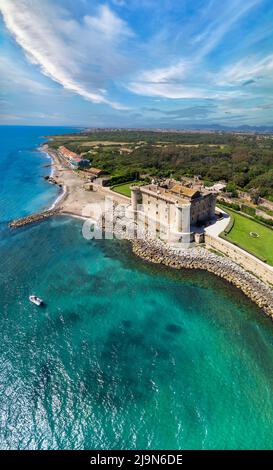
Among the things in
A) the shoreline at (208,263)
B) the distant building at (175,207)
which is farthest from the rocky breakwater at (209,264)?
the distant building at (175,207)

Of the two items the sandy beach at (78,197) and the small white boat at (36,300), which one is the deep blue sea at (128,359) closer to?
the small white boat at (36,300)

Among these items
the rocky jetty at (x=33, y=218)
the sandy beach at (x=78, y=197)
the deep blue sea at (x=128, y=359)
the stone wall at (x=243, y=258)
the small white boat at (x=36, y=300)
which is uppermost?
the sandy beach at (x=78, y=197)

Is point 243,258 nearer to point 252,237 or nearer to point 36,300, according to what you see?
point 252,237

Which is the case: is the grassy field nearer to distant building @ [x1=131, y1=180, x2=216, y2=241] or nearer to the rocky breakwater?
the rocky breakwater

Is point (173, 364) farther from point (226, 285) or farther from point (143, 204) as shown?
point (143, 204)

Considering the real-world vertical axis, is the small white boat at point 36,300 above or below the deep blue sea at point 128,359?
above

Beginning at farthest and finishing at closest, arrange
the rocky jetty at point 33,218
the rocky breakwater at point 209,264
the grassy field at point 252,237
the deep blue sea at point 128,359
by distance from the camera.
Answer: the rocky jetty at point 33,218
the grassy field at point 252,237
the rocky breakwater at point 209,264
the deep blue sea at point 128,359
